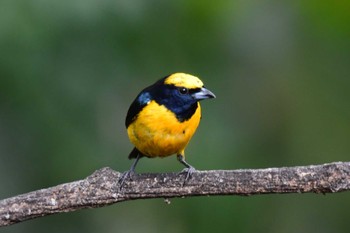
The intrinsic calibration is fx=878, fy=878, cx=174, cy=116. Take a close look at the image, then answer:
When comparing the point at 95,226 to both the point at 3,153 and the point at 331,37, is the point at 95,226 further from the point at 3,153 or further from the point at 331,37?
the point at 331,37

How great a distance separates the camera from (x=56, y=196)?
16.4 feet

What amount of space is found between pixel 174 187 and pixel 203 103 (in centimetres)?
164

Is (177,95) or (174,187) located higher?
(177,95)

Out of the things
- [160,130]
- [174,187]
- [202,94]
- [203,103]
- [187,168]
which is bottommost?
[174,187]

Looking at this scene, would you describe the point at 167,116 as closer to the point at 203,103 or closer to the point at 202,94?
the point at 202,94

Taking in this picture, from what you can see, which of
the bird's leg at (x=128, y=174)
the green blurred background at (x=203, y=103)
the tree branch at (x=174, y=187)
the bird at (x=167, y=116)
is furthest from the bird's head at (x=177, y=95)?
the tree branch at (x=174, y=187)

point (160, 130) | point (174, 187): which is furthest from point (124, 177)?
point (160, 130)

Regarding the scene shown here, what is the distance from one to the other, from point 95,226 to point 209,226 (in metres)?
1.05

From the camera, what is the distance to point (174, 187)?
16.7ft

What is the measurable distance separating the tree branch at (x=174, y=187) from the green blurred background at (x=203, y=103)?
40.5 inches

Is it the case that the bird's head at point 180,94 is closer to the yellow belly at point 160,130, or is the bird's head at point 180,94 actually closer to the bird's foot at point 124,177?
the yellow belly at point 160,130

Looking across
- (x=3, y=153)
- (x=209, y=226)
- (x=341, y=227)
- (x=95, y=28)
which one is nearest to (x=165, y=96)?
(x=95, y=28)

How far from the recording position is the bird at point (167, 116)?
223 inches

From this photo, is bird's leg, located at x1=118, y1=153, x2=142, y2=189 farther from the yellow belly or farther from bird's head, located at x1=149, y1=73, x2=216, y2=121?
bird's head, located at x1=149, y1=73, x2=216, y2=121
